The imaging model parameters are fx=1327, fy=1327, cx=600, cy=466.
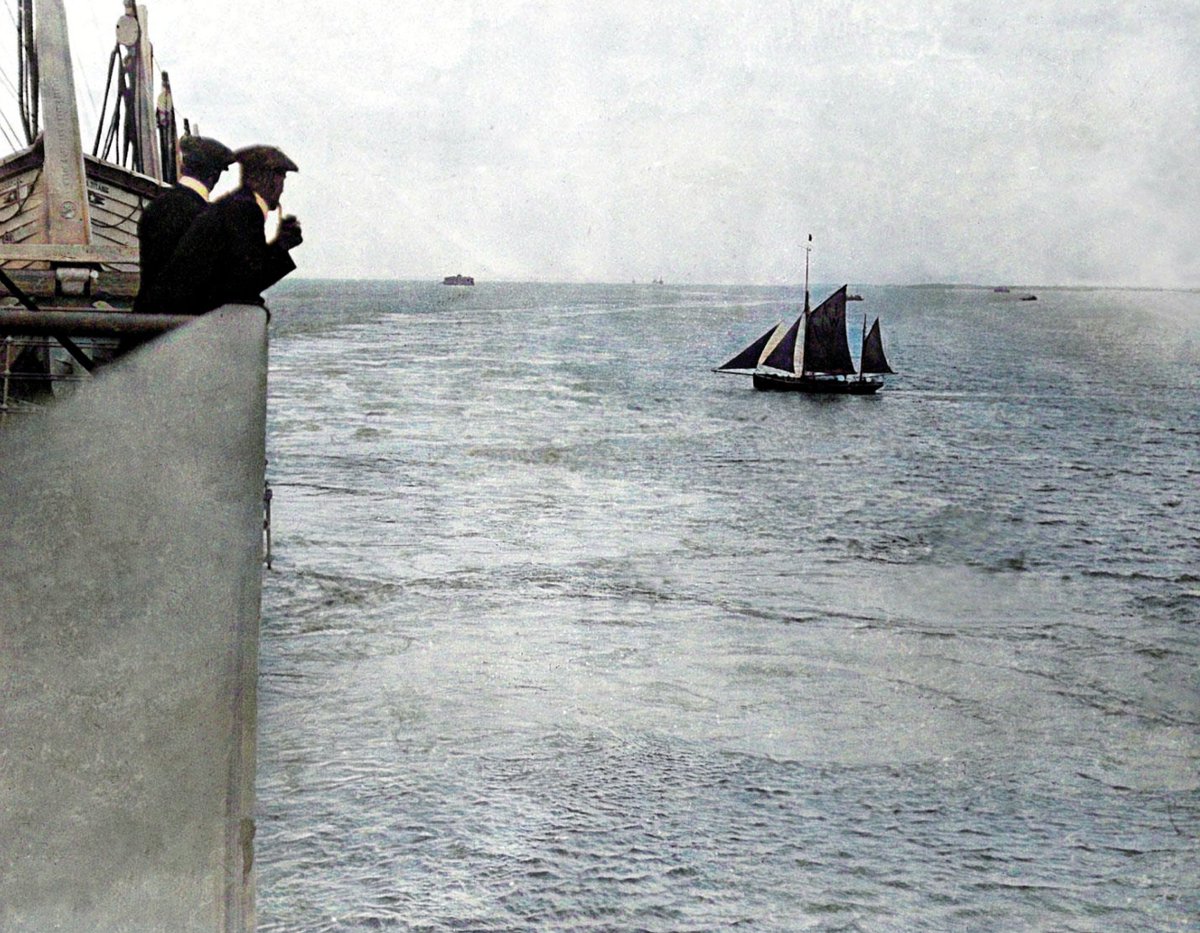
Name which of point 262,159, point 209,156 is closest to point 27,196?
point 209,156

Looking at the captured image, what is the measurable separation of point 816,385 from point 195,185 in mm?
69496

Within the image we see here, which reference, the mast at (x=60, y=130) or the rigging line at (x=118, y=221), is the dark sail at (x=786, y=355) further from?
the mast at (x=60, y=130)

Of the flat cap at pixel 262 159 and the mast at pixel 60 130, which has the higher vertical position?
the mast at pixel 60 130

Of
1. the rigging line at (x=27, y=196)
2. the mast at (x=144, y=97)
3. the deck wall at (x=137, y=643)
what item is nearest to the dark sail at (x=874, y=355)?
the mast at (x=144, y=97)

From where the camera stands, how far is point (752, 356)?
7550 centimetres

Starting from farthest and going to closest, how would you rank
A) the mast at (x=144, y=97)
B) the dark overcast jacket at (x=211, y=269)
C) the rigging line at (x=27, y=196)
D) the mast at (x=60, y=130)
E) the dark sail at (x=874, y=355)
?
1. the dark sail at (x=874, y=355)
2. the mast at (x=144, y=97)
3. the rigging line at (x=27, y=196)
4. the mast at (x=60, y=130)
5. the dark overcast jacket at (x=211, y=269)

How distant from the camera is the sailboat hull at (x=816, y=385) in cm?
7056

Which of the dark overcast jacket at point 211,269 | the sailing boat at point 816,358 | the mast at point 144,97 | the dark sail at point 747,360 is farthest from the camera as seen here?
the dark sail at point 747,360

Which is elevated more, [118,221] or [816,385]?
[118,221]

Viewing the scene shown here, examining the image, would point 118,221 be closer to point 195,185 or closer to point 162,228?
point 195,185

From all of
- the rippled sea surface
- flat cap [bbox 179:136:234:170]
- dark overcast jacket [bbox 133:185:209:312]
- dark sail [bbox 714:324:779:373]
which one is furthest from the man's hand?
dark sail [bbox 714:324:779:373]

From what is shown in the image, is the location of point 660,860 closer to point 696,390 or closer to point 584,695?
point 584,695

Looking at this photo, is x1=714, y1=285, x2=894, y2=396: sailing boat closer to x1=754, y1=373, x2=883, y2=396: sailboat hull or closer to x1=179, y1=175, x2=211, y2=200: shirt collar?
x1=754, y1=373, x2=883, y2=396: sailboat hull

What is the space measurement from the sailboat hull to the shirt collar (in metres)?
68.3
